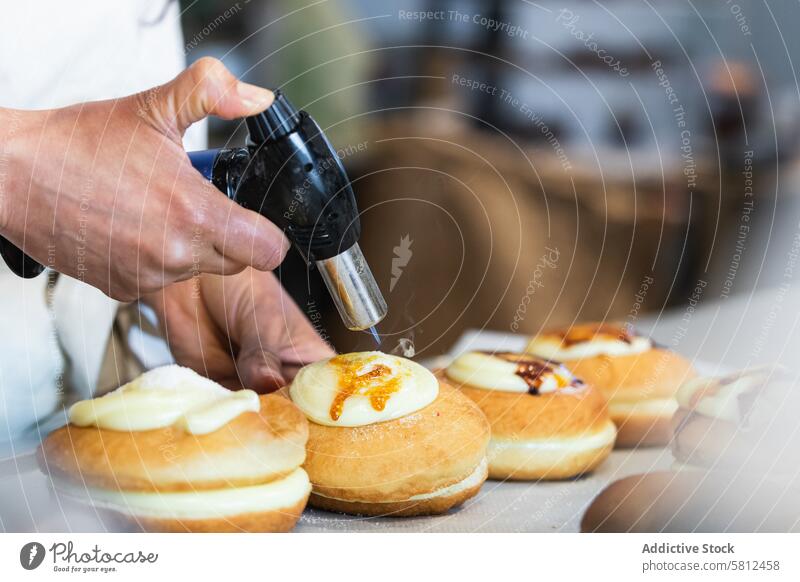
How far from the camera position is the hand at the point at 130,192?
1.86ft

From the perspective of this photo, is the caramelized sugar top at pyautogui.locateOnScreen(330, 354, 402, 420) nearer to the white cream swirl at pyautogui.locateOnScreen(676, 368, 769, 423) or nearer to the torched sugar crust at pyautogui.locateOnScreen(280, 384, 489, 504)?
the torched sugar crust at pyautogui.locateOnScreen(280, 384, 489, 504)

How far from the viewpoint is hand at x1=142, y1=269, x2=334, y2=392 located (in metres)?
0.63

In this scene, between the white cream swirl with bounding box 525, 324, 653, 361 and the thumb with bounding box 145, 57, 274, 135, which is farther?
the white cream swirl with bounding box 525, 324, 653, 361

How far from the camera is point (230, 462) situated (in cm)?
54

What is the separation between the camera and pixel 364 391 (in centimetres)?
59

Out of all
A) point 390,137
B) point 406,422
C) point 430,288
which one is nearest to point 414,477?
point 406,422
